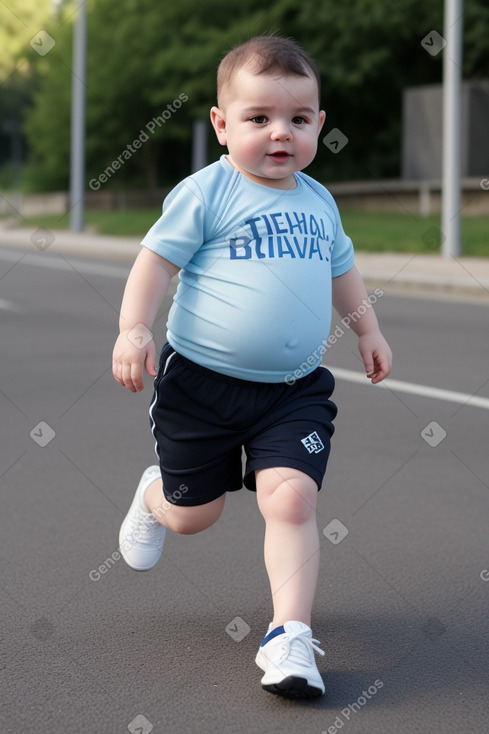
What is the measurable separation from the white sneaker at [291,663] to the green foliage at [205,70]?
124 ft

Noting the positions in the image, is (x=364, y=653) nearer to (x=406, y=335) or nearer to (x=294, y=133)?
(x=294, y=133)

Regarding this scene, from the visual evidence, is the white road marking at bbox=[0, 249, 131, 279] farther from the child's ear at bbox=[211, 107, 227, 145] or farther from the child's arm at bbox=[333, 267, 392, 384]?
the child's ear at bbox=[211, 107, 227, 145]

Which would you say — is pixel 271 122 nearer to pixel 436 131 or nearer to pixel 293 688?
pixel 293 688

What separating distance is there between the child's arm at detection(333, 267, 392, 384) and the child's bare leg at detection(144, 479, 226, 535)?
23.8 inches

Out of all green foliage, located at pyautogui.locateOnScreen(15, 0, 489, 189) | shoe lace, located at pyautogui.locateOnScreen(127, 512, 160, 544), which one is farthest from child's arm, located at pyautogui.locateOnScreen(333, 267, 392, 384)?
green foliage, located at pyautogui.locateOnScreen(15, 0, 489, 189)

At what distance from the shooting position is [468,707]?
3.17 metres

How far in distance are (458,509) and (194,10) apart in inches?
1609

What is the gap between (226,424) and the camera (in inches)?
135

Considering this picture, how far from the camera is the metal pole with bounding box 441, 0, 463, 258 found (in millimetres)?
16719

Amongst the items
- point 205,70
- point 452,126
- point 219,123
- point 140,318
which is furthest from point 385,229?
point 140,318

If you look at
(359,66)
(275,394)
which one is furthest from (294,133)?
(359,66)

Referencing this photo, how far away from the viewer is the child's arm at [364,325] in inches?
147

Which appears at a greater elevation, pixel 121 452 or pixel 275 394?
pixel 275 394

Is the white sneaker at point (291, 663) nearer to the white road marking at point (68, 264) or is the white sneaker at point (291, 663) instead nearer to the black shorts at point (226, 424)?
the black shorts at point (226, 424)
